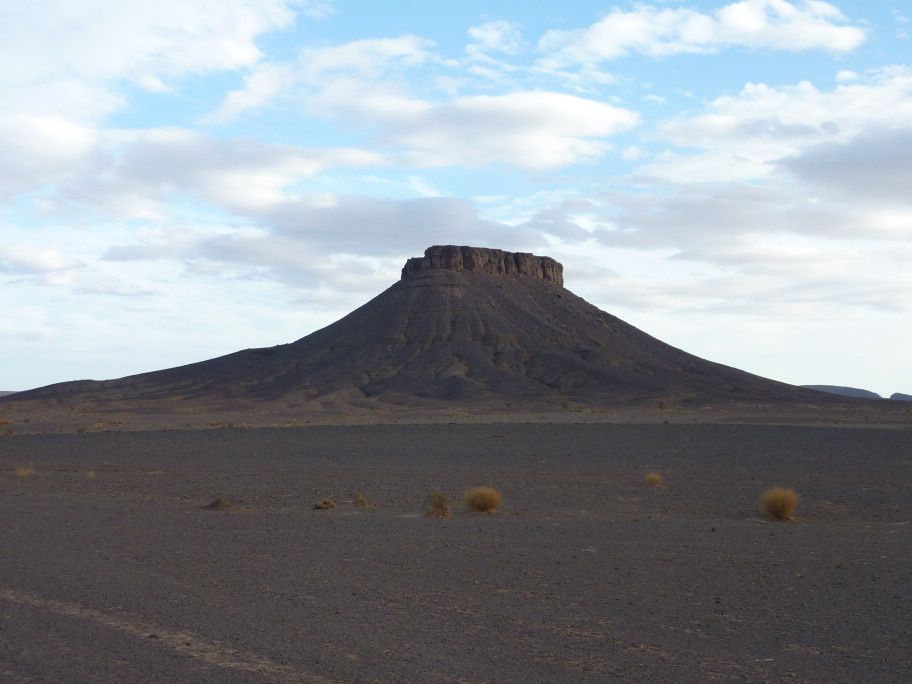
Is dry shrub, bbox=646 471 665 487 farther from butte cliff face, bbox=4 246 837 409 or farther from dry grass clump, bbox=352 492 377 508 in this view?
butte cliff face, bbox=4 246 837 409

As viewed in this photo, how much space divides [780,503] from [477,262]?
105126 mm

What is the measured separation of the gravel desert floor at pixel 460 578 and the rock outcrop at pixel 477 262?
307 ft

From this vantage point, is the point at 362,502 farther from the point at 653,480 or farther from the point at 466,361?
the point at 466,361

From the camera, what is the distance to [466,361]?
342 feet

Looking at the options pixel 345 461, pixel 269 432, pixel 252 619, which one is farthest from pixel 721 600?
pixel 269 432

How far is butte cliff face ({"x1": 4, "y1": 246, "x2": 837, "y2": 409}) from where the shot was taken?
310 feet

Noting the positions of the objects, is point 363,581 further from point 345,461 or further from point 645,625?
point 345,461

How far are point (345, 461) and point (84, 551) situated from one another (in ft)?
67.4

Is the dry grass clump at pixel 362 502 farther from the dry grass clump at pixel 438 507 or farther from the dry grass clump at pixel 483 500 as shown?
the dry grass clump at pixel 483 500

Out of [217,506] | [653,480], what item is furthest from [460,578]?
[653,480]

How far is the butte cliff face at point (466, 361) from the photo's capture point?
3718 inches

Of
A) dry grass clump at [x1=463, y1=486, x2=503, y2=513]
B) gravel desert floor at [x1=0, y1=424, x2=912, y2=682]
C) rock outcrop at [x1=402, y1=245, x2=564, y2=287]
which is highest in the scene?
rock outcrop at [x1=402, y1=245, x2=564, y2=287]

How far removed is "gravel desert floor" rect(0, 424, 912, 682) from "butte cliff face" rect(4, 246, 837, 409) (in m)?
55.6

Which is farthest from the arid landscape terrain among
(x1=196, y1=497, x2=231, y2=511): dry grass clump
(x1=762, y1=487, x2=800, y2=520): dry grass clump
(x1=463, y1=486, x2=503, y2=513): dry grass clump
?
(x1=762, y1=487, x2=800, y2=520): dry grass clump
